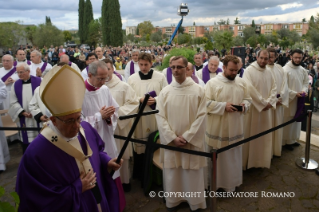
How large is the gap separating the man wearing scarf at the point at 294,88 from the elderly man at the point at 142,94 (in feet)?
9.59

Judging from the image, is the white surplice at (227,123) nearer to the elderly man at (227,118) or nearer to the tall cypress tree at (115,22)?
the elderly man at (227,118)

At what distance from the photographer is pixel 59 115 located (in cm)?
184

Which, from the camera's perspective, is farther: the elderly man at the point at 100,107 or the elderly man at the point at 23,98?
the elderly man at the point at 23,98

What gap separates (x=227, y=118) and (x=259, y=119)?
3.89 ft

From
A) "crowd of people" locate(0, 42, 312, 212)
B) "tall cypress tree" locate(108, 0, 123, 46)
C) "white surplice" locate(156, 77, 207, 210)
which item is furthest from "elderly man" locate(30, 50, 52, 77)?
"tall cypress tree" locate(108, 0, 123, 46)

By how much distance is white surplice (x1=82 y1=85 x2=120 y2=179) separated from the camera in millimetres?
3416

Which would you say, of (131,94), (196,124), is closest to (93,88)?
(131,94)

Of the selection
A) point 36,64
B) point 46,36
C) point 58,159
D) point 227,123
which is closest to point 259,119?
point 227,123

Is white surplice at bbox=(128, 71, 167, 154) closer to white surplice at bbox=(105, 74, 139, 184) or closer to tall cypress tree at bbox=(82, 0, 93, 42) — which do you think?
white surplice at bbox=(105, 74, 139, 184)

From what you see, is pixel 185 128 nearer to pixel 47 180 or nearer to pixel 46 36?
pixel 47 180

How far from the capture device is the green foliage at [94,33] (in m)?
57.1

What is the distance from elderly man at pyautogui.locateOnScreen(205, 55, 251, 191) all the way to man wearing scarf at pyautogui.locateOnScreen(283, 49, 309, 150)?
6.74ft

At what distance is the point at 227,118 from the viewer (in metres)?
4.07

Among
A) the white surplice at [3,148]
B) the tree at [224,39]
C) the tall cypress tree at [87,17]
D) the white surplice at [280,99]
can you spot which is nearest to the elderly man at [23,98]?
the white surplice at [3,148]
